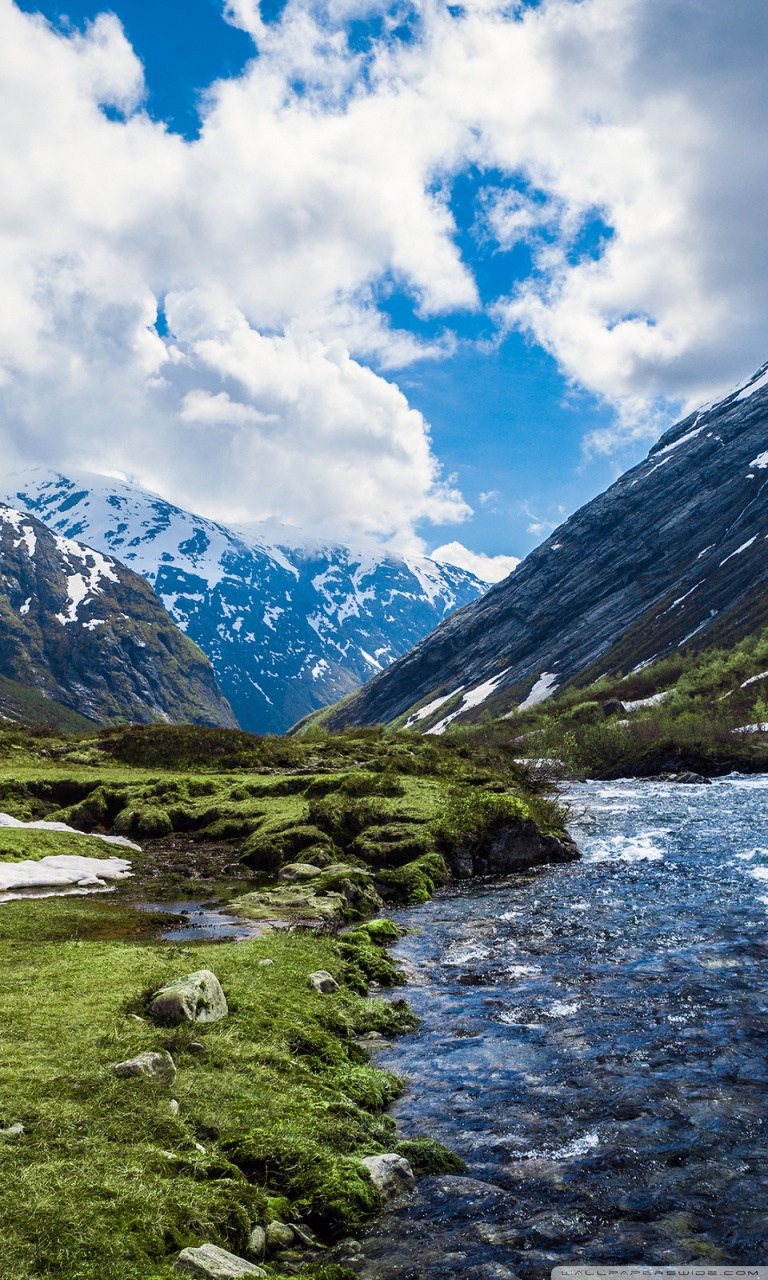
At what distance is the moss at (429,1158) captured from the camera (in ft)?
35.7

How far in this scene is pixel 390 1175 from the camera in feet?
34.3

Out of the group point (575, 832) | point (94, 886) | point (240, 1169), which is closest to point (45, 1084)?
point (240, 1169)

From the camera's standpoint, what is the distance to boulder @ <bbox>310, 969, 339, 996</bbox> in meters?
17.4

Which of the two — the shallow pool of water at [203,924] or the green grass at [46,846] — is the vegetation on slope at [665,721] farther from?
the shallow pool of water at [203,924]

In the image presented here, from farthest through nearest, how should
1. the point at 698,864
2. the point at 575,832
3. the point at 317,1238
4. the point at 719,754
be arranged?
1. the point at 719,754
2. the point at 575,832
3. the point at 698,864
4. the point at 317,1238

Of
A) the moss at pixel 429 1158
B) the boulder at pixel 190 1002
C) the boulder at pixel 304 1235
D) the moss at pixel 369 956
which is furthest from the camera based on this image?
the moss at pixel 369 956

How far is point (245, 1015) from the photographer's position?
574 inches

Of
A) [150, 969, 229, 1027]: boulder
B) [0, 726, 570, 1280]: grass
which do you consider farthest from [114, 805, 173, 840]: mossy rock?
[150, 969, 229, 1027]: boulder

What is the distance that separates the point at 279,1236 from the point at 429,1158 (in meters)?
2.89

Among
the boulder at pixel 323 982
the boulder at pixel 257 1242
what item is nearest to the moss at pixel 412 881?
the boulder at pixel 323 982

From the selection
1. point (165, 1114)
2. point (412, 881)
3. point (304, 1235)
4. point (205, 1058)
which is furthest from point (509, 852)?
point (304, 1235)

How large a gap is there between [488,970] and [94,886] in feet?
54.7

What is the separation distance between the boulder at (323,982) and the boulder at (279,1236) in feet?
26.4

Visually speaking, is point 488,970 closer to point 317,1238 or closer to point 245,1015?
point 245,1015
